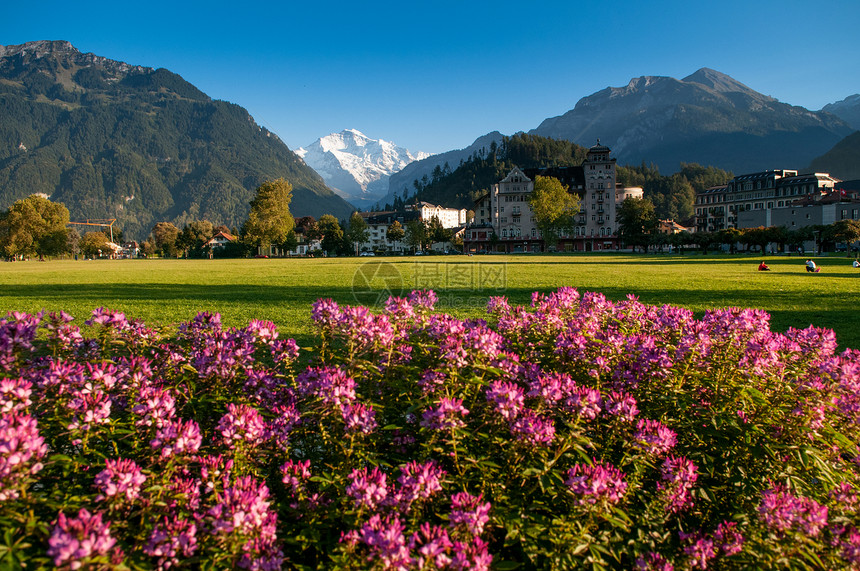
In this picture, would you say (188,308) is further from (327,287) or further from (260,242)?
(260,242)

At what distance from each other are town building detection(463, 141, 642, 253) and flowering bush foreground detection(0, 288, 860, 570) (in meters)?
104

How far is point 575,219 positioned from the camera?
108375mm

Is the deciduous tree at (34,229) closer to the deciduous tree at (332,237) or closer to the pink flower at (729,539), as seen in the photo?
the deciduous tree at (332,237)

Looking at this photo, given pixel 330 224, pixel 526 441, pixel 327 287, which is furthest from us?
pixel 330 224

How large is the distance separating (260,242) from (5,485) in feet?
283

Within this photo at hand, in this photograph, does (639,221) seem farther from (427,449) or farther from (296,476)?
(296,476)

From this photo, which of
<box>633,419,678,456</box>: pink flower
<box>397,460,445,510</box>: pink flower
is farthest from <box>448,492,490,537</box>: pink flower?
<box>633,419,678,456</box>: pink flower

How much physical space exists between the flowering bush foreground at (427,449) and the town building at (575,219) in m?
104

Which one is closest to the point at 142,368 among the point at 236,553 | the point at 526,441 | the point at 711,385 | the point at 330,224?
the point at 236,553

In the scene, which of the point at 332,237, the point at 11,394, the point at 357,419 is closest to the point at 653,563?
the point at 357,419

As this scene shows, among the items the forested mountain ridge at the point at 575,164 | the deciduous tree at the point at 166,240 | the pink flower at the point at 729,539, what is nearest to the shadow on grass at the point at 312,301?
the pink flower at the point at 729,539

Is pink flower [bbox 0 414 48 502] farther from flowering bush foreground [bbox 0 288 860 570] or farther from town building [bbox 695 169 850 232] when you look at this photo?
town building [bbox 695 169 850 232]

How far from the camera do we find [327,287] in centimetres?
1961

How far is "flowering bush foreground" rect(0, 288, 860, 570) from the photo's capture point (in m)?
1.85
